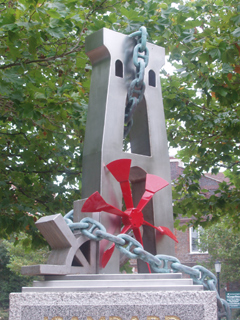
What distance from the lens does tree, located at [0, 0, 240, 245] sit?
5.50m

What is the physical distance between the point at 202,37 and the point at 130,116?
314 centimetres

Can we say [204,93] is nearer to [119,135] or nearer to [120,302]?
[119,135]

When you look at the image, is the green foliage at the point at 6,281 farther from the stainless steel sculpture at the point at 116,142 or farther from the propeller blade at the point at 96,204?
the propeller blade at the point at 96,204

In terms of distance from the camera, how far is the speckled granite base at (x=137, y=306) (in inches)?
93.2

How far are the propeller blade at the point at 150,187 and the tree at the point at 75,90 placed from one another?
2.62 metres

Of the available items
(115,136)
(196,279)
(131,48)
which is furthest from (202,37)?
(196,279)

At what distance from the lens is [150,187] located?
3104 mm

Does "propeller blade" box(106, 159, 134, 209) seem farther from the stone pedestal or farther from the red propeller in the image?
the stone pedestal

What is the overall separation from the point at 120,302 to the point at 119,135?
1.24m

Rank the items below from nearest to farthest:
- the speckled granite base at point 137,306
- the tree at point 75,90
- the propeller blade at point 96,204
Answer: the speckled granite base at point 137,306 → the propeller blade at point 96,204 → the tree at point 75,90

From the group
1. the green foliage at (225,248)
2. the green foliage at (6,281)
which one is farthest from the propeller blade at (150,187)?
the green foliage at (6,281)

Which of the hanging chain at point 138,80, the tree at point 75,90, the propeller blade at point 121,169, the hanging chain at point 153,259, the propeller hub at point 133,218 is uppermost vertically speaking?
the tree at point 75,90

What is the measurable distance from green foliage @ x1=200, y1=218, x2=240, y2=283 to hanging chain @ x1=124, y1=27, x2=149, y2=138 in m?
22.5

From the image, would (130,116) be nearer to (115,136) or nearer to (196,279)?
(115,136)
